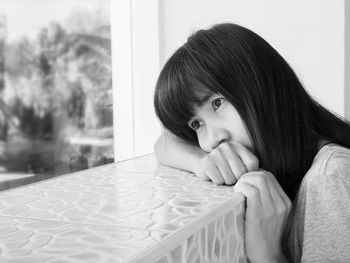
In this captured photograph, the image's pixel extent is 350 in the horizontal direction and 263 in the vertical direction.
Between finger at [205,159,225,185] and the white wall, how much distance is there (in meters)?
0.93

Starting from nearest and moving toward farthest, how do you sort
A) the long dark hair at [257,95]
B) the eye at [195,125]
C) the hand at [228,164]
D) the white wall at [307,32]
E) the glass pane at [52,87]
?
the hand at [228,164]
the long dark hair at [257,95]
the eye at [195,125]
the glass pane at [52,87]
the white wall at [307,32]

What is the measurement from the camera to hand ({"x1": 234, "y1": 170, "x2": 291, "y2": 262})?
665 mm

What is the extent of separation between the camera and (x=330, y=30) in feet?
→ 5.07

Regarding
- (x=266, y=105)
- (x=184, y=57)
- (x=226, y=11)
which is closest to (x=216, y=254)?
(x=266, y=105)

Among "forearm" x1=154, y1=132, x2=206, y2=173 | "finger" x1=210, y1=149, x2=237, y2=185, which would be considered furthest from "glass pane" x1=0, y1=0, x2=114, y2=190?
"finger" x1=210, y1=149, x2=237, y2=185

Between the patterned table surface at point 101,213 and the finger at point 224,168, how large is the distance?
0.8 inches

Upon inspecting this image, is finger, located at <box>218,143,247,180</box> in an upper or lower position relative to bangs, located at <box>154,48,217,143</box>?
lower

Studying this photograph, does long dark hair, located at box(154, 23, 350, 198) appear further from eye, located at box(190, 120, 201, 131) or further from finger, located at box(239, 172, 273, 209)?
finger, located at box(239, 172, 273, 209)

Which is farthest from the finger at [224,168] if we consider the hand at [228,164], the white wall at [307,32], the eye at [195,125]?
the white wall at [307,32]

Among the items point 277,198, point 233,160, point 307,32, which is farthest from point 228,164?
point 307,32

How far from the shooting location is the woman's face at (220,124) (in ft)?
2.97

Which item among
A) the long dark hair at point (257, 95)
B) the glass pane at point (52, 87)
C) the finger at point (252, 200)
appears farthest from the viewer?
the glass pane at point (52, 87)

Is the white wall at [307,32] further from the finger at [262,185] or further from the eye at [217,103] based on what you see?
the finger at [262,185]

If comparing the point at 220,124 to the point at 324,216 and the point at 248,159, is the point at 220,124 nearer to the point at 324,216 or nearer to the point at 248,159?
the point at 248,159
